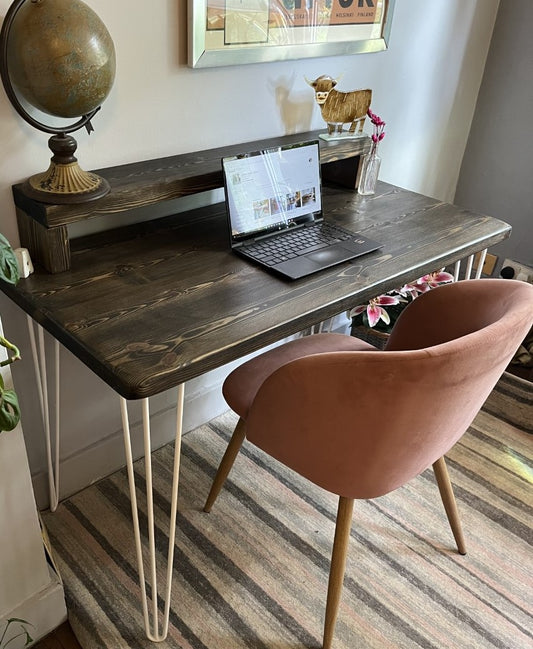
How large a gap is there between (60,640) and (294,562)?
586mm

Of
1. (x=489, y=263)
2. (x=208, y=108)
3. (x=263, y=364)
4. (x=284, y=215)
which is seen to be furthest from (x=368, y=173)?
(x=489, y=263)

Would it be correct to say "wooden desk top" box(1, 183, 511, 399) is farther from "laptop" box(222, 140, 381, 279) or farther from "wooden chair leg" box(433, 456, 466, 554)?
"wooden chair leg" box(433, 456, 466, 554)

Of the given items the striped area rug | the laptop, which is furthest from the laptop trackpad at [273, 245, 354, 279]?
the striped area rug

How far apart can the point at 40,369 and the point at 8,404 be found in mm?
464

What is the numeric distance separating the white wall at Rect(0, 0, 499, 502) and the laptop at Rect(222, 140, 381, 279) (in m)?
0.20

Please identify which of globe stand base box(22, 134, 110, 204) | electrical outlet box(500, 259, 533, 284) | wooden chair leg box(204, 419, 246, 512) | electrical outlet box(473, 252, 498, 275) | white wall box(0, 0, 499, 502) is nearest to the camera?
globe stand base box(22, 134, 110, 204)

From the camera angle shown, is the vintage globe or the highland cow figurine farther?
the highland cow figurine

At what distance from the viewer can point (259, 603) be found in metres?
1.56

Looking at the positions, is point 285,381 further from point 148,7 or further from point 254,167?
point 148,7

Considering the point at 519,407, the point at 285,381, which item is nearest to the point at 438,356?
the point at 285,381

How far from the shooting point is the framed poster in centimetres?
149

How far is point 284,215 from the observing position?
1.60 m

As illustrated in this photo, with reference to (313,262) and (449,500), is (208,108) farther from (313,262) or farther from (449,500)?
(449,500)

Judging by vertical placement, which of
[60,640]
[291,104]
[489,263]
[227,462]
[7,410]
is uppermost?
[291,104]
